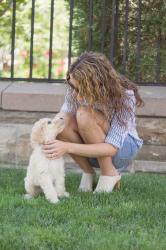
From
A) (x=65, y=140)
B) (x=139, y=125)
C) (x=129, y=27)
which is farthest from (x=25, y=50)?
(x=65, y=140)

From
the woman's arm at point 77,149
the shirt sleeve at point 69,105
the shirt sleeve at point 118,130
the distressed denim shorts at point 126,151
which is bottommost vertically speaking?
the distressed denim shorts at point 126,151

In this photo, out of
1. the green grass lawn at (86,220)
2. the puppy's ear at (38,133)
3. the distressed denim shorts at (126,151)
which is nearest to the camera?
the green grass lawn at (86,220)

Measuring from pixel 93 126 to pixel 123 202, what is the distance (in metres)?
0.60

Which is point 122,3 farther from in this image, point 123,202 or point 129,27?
point 123,202

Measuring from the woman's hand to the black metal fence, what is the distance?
185cm

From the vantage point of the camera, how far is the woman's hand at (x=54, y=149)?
4332 millimetres

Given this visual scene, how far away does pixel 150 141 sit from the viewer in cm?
571

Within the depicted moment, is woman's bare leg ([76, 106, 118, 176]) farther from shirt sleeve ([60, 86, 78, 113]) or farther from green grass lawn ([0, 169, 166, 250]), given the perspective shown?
green grass lawn ([0, 169, 166, 250])

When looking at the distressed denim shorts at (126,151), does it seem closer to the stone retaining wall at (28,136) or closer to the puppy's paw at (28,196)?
the puppy's paw at (28,196)

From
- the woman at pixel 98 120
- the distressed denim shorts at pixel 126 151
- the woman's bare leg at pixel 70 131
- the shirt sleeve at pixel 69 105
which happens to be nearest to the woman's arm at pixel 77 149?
the woman at pixel 98 120

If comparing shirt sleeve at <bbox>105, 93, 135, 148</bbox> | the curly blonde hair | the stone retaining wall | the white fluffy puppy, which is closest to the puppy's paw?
the white fluffy puppy

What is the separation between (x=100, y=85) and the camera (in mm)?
4398

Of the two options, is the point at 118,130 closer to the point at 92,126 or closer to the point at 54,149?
the point at 92,126

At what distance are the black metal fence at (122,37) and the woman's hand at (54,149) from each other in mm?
1847
